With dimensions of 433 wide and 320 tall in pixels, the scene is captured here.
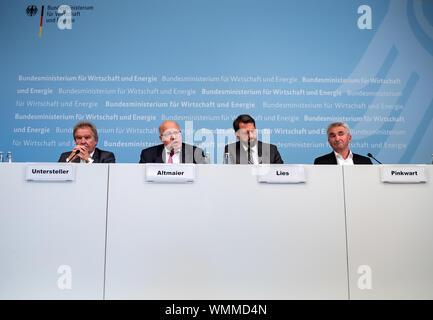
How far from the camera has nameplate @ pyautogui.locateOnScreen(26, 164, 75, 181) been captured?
1765mm

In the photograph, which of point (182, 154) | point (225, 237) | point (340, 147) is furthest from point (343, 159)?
point (225, 237)

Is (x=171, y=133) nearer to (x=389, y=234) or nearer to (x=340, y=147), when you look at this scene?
(x=340, y=147)

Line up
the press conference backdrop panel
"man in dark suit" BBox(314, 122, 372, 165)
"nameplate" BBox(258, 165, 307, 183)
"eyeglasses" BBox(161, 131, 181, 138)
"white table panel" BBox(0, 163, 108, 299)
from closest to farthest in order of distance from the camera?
"white table panel" BBox(0, 163, 108, 299)
"nameplate" BBox(258, 165, 307, 183)
"man in dark suit" BBox(314, 122, 372, 165)
"eyeglasses" BBox(161, 131, 181, 138)
the press conference backdrop panel

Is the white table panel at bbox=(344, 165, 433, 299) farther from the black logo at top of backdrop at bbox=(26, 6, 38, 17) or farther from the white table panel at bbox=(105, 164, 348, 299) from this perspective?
the black logo at top of backdrop at bbox=(26, 6, 38, 17)

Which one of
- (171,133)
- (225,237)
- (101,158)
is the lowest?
(225,237)

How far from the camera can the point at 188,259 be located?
5.66 feet

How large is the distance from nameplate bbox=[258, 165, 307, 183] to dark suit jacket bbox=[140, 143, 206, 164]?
4.50 feet

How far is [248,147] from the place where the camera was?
3119 mm

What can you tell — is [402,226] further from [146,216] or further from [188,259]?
[146,216]

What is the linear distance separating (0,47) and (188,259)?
3027 mm

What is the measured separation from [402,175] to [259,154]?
1517 millimetres

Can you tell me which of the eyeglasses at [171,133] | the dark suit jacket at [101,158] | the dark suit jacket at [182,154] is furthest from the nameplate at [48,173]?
the eyeglasses at [171,133]

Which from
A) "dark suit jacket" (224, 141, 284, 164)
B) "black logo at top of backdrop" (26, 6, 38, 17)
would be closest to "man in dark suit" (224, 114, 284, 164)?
"dark suit jacket" (224, 141, 284, 164)
